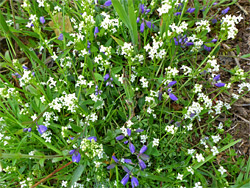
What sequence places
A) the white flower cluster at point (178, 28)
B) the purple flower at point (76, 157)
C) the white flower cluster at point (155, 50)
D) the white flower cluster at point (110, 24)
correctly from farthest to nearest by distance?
the white flower cluster at point (110, 24) < the white flower cluster at point (155, 50) < the white flower cluster at point (178, 28) < the purple flower at point (76, 157)

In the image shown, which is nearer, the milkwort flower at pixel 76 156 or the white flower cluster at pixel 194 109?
the milkwort flower at pixel 76 156

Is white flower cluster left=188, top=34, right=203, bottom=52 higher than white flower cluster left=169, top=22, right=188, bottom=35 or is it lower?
lower

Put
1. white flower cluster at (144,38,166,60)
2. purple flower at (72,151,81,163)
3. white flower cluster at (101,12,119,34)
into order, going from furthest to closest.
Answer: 1. white flower cluster at (101,12,119,34)
2. white flower cluster at (144,38,166,60)
3. purple flower at (72,151,81,163)

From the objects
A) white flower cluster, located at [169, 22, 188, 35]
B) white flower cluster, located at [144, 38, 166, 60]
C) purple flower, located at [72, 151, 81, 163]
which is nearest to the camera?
purple flower, located at [72, 151, 81, 163]

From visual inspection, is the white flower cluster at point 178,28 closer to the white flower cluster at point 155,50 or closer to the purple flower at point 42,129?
the white flower cluster at point 155,50

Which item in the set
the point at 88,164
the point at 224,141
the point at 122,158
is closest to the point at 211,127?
the point at 224,141

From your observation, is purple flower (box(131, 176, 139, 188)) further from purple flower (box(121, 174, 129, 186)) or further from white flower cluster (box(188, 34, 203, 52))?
white flower cluster (box(188, 34, 203, 52))

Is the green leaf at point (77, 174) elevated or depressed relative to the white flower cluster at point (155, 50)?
depressed

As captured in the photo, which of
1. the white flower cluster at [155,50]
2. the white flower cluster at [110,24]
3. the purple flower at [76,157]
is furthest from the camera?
the white flower cluster at [110,24]

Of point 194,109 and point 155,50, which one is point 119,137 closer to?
point 194,109

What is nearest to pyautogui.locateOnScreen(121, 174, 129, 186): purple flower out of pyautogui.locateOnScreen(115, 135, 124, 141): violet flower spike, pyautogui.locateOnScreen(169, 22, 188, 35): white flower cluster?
pyautogui.locateOnScreen(115, 135, 124, 141): violet flower spike

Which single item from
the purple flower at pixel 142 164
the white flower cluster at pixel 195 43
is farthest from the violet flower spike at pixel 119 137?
the white flower cluster at pixel 195 43
